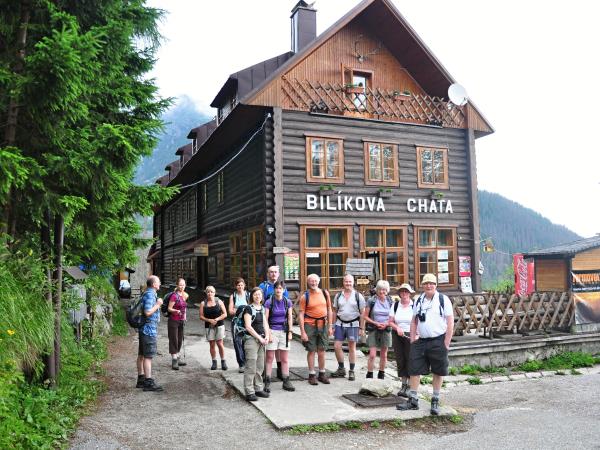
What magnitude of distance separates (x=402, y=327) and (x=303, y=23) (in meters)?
15.6

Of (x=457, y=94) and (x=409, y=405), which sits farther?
(x=457, y=94)

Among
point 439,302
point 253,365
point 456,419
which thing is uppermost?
point 439,302

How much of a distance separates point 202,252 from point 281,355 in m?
15.3

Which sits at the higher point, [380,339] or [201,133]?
[201,133]

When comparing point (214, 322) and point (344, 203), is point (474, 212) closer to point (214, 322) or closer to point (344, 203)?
point (344, 203)

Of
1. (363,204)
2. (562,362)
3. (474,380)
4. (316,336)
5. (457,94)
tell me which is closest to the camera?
(316,336)

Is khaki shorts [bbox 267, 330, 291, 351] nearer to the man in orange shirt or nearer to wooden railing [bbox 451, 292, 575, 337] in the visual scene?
the man in orange shirt

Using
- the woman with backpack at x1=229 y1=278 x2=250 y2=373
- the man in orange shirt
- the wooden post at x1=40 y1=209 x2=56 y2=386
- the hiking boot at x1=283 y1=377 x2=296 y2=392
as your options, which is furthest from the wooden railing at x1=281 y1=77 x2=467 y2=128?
the hiking boot at x1=283 y1=377 x2=296 y2=392

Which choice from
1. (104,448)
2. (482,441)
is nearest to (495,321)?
(482,441)

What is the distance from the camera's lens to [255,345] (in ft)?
25.7

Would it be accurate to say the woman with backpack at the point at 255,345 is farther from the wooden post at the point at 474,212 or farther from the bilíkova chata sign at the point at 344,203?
the wooden post at the point at 474,212

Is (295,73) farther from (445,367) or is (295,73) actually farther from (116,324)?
(445,367)

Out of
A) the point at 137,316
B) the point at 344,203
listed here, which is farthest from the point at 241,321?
the point at 344,203

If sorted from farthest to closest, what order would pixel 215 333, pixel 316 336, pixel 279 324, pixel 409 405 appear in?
pixel 215 333
pixel 316 336
pixel 279 324
pixel 409 405
